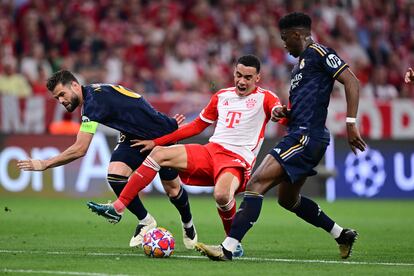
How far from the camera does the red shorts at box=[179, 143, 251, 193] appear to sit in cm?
989

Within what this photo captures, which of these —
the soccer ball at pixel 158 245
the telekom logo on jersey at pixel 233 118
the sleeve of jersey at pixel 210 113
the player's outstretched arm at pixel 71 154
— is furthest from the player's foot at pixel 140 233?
the telekom logo on jersey at pixel 233 118

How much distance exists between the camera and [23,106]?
19.1 meters

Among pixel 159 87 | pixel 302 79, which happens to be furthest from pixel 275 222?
pixel 159 87

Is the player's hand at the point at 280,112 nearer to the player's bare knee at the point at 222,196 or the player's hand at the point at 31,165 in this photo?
the player's bare knee at the point at 222,196

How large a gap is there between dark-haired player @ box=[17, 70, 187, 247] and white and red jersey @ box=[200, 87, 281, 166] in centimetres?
70

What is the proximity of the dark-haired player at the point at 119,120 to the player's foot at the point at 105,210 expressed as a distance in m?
0.59

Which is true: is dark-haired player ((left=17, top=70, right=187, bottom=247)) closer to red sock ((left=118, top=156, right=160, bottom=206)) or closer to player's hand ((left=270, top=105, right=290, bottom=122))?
red sock ((left=118, top=156, right=160, bottom=206))

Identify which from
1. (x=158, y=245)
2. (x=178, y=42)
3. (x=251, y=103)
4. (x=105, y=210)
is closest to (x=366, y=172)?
(x=178, y=42)

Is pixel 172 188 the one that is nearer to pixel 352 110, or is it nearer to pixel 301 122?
pixel 301 122

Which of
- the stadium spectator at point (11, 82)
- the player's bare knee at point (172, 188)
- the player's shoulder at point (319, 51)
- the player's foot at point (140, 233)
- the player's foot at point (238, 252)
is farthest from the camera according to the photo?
the stadium spectator at point (11, 82)

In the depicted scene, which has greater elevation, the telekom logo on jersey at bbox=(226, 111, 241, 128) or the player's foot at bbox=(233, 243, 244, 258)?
the telekom logo on jersey at bbox=(226, 111, 241, 128)

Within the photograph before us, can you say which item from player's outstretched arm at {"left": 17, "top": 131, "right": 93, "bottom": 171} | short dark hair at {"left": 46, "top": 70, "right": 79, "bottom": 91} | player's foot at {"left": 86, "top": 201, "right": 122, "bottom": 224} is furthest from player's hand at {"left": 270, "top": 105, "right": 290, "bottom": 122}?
short dark hair at {"left": 46, "top": 70, "right": 79, "bottom": 91}

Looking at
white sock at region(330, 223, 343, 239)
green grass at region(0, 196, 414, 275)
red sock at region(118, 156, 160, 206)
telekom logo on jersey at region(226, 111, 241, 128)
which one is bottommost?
green grass at region(0, 196, 414, 275)

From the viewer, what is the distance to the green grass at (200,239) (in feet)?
27.9
